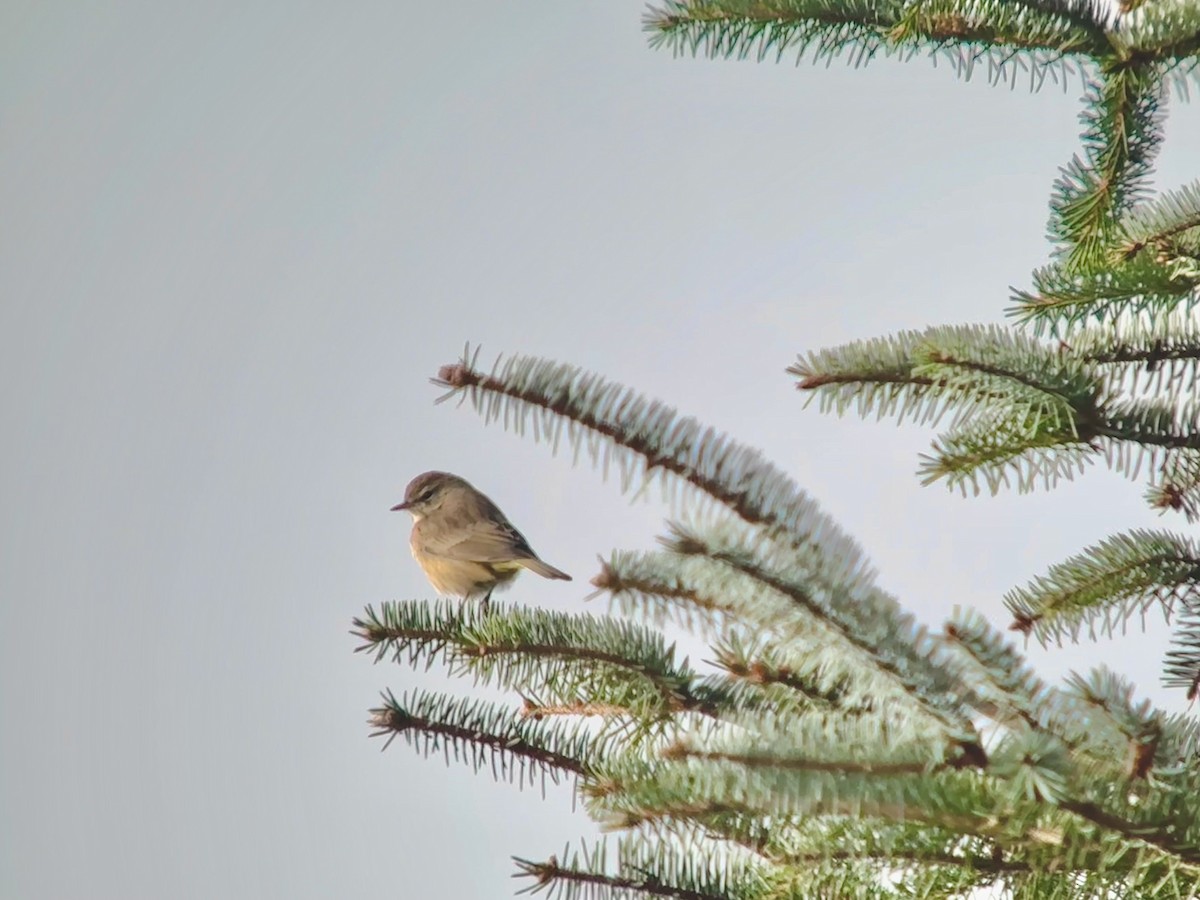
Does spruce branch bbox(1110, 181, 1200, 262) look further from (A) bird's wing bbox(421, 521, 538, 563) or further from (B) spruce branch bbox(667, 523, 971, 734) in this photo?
(A) bird's wing bbox(421, 521, 538, 563)

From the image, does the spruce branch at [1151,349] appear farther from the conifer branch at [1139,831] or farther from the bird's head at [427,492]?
the bird's head at [427,492]

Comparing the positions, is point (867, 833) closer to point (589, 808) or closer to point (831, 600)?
point (831, 600)

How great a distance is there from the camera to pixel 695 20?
182 cm

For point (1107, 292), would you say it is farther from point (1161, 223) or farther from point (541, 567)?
point (541, 567)

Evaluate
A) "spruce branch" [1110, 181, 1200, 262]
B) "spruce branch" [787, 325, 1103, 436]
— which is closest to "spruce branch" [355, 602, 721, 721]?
"spruce branch" [787, 325, 1103, 436]

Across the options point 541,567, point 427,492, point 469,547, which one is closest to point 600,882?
point 541,567

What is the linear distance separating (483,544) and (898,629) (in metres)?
2.91

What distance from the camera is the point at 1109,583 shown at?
1799 mm

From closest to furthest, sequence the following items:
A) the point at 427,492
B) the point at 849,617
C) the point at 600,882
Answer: the point at 849,617, the point at 600,882, the point at 427,492

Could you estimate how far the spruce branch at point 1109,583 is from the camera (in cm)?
178

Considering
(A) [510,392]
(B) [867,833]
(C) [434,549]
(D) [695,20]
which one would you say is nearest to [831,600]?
(B) [867,833]

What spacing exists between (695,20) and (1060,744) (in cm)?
130

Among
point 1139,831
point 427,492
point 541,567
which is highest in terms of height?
point 427,492

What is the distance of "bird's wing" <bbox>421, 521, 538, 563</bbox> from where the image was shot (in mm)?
3807
